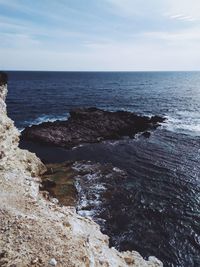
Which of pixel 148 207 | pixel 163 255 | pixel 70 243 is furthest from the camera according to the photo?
pixel 148 207

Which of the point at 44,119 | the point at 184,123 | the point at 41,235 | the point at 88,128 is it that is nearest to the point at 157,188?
the point at 41,235

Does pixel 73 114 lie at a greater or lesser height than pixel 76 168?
greater

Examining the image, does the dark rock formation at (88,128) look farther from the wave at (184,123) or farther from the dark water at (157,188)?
the wave at (184,123)

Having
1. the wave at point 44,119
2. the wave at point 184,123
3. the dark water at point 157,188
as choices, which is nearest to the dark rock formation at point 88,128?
the dark water at point 157,188

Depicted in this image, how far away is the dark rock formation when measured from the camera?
49.2 metres

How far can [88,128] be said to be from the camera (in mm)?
54750

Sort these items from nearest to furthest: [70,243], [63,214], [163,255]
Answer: [70,243] → [63,214] → [163,255]

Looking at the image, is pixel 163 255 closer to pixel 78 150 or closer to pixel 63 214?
pixel 63 214

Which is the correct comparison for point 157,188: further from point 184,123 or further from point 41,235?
point 184,123

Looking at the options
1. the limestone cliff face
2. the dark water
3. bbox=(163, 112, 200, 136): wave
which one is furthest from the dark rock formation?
the limestone cliff face

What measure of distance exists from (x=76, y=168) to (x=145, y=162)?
10.2 metres

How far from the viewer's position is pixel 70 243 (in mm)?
16969

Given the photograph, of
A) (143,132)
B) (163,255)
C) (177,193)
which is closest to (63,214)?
(163,255)

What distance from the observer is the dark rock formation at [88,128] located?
49.2 meters
